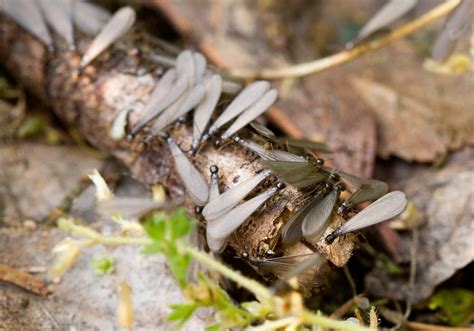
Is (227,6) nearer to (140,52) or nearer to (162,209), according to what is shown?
(140,52)

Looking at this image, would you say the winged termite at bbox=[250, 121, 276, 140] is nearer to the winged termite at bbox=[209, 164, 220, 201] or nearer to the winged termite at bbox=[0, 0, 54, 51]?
the winged termite at bbox=[209, 164, 220, 201]

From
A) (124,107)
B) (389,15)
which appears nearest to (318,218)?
(124,107)

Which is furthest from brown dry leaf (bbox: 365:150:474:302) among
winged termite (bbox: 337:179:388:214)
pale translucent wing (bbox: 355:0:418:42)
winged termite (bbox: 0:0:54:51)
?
winged termite (bbox: 0:0:54:51)

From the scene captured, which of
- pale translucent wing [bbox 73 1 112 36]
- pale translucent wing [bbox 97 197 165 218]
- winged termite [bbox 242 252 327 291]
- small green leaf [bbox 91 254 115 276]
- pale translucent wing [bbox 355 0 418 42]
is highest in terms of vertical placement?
pale translucent wing [bbox 355 0 418 42]

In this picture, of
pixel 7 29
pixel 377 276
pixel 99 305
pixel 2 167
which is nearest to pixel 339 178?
pixel 377 276

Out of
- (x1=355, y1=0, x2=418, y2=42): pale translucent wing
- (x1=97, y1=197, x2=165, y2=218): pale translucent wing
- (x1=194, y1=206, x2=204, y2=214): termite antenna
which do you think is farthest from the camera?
(x1=355, y1=0, x2=418, y2=42): pale translucent wing

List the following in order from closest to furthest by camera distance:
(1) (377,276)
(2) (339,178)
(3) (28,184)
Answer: (2) (339,178) → (1) (377,276) → (3) (28,184)

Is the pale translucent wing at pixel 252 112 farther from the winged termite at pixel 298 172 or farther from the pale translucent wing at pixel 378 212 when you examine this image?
the pale translucent wing at pixel 378 212
